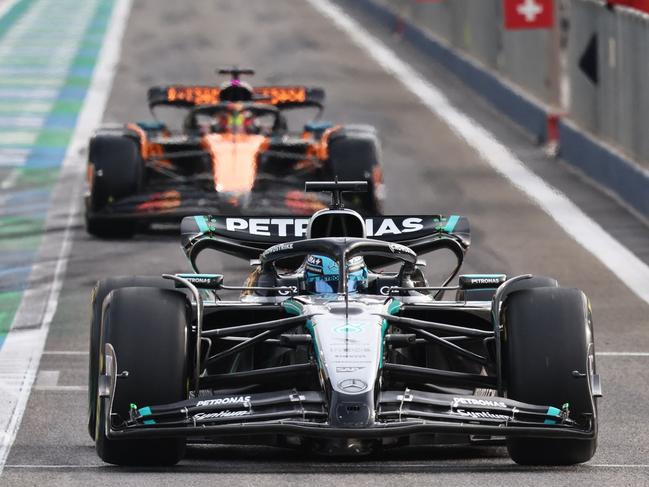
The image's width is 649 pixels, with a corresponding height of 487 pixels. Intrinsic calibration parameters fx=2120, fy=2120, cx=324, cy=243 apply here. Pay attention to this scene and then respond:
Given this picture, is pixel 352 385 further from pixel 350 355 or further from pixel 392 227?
pixel 392 227

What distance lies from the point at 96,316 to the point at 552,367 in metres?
2.44

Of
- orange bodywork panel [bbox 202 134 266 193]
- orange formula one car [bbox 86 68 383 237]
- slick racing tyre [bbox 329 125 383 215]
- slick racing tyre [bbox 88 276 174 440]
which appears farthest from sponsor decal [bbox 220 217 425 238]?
slick racing tyre [bbox 329 125 383 215]

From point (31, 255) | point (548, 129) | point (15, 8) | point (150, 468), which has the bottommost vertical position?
A: point (15, 8)

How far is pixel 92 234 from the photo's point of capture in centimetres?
2050

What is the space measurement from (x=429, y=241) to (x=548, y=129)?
1477 centimetres

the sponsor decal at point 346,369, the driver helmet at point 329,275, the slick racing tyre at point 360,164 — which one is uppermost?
the sponsor decal at point 346,369

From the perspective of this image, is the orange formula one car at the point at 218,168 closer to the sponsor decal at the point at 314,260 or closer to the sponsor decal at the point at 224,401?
the sponsor decal at the point at 314,260

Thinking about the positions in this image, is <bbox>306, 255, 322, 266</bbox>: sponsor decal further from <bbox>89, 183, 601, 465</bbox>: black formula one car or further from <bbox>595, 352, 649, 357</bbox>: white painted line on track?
<bbox>595, 352, 649, 357</bbox>: white painted line on track

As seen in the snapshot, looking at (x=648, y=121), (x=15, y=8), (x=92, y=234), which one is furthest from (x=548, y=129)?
(x=15, y=8)

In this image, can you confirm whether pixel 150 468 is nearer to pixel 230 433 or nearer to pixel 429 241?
pixel 230 433

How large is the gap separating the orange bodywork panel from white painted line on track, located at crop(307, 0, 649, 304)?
317 cm

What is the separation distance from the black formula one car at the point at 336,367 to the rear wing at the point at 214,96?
10.4 metres

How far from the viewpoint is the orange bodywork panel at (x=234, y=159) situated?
2005 centimetres

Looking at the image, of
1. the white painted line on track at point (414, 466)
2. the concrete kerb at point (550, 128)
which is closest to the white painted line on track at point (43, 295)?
the white painted line on track at point (414, 466)
